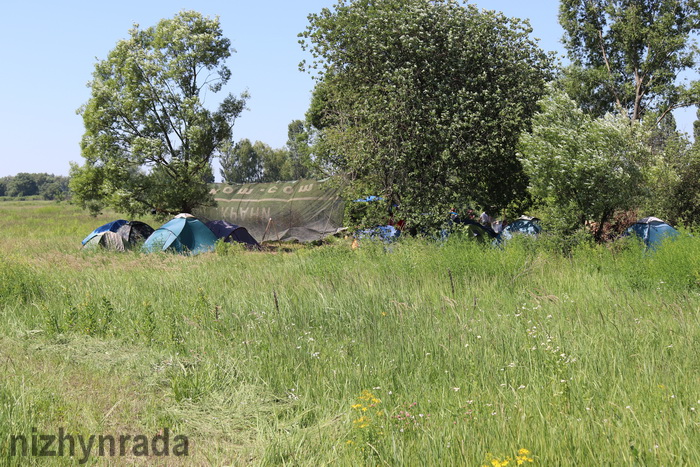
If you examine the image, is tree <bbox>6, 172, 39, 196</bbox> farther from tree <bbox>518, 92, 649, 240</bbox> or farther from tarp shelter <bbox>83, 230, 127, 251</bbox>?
tree <bbox>518, 92, 649, 240</bbox>

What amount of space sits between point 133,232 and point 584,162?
1738 cm

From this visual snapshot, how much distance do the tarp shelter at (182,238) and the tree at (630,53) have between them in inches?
811

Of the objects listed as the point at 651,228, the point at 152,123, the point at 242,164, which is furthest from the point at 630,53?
the point at 242,164

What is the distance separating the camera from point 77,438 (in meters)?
4.70

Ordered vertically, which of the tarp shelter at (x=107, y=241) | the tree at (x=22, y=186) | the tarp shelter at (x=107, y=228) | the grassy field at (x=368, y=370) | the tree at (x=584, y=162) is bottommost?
the grassy field at (x=368, y=370)

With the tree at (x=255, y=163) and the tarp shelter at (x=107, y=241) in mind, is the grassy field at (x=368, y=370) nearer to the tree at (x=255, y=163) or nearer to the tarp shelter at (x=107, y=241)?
the tarp shelter at (x=107, y=241)

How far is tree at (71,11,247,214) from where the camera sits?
24484 mm

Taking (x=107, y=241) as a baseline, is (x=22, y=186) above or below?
above

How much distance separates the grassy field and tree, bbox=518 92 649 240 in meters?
4.70

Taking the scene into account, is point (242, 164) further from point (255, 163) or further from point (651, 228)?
point (651, 228)

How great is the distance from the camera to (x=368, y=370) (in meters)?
6.05

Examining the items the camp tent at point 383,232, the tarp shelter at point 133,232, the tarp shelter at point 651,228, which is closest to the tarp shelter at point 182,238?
the tarp shelter at point 133,232

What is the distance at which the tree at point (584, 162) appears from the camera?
15.4 m

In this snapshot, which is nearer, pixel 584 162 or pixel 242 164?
pixel 584 162
